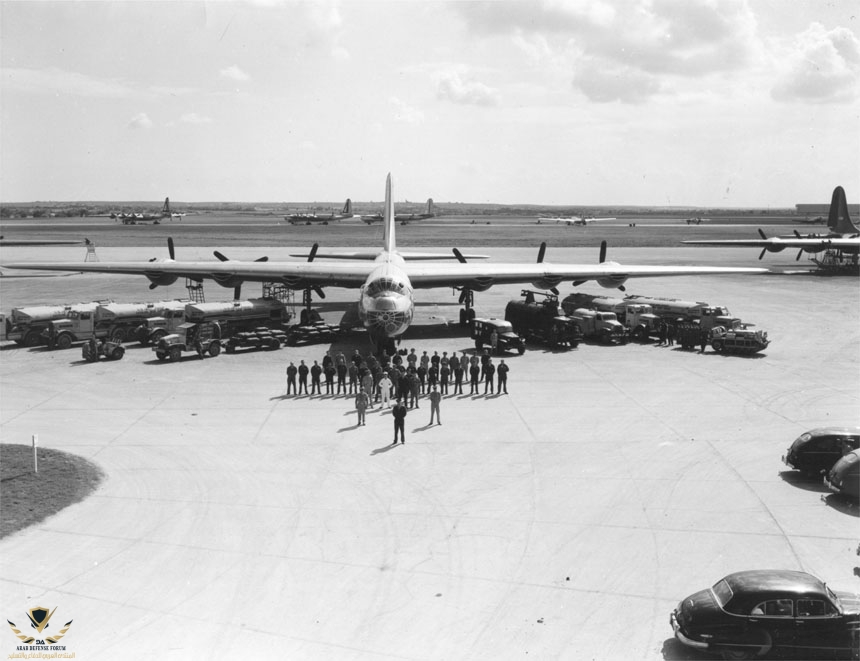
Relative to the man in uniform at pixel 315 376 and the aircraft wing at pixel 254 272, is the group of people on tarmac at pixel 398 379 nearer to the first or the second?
the man in uniform at pixel 315 376

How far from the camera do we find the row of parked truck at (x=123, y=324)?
121ft

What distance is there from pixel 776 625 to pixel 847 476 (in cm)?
753

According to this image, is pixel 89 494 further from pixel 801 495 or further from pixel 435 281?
pixel 435 281

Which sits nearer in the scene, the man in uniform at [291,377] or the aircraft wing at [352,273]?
the man in uniform at [291,377]

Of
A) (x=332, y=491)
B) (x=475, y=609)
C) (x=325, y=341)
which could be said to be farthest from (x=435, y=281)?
(x=475, y=609)

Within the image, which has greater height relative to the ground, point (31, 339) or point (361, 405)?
point (361, 405)

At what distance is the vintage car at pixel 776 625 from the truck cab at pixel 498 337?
79.0ft

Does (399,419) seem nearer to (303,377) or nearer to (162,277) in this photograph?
(303,377)

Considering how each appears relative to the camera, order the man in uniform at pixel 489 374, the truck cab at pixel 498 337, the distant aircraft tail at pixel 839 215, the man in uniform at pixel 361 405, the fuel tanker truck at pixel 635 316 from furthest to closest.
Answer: the distant aircraft tail at pixel 839 215
the fuel tanker truck at pixel 635 316
the truck cab at pixel 498 337
the man in uniform at pixel 489 374
the man in uniform at pixel 361 405

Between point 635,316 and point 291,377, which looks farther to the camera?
point 635,316

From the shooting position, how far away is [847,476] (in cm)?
1717

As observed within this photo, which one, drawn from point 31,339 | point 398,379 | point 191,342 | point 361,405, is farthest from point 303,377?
point 31,339

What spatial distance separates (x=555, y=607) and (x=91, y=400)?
20533 mm

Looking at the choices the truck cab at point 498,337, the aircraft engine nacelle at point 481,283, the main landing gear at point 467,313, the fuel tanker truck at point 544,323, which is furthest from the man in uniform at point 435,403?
the main landing gear at point 467,313
